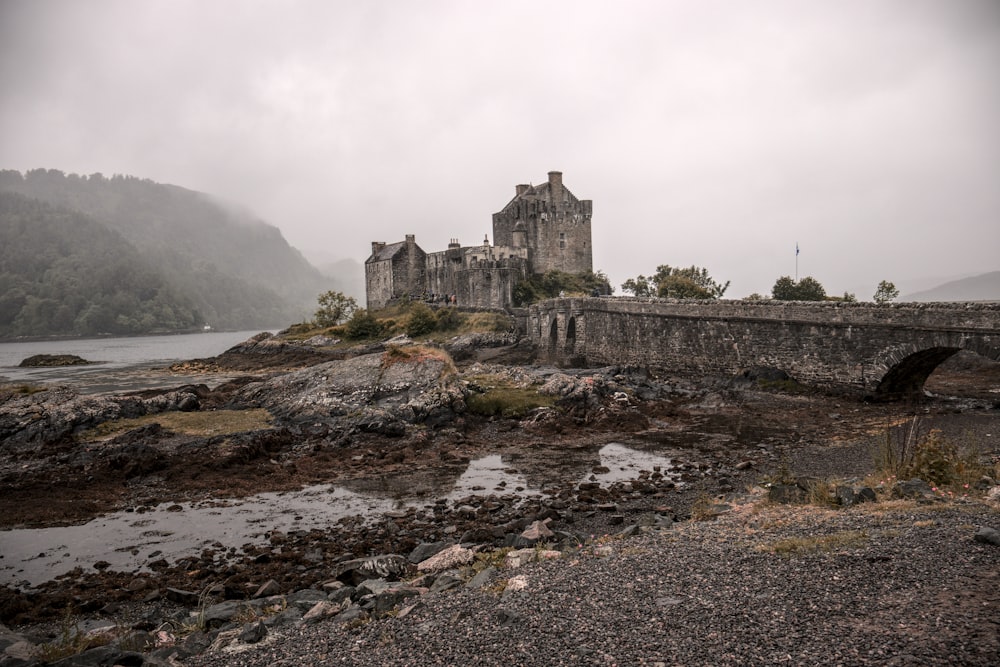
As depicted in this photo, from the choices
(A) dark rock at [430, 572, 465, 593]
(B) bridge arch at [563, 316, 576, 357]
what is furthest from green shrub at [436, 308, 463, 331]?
(A) dark rock at [430, 572, 465, 593]

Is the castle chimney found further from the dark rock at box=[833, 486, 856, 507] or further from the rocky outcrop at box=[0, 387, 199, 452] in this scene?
the dark rock at box=[833, 486, 856, 507]

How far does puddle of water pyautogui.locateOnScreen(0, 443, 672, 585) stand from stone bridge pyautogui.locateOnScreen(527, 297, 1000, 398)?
12.7 m

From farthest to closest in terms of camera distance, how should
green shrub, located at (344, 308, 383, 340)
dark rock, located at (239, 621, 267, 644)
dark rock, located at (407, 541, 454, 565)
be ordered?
green shrub, located at (344, 308, 383, 340) < dark rock, located at (407, 541, 454, 565) < dark rock, located at (239, 621, 267, 644)

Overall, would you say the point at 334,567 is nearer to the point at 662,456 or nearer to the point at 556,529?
the point at 556,529

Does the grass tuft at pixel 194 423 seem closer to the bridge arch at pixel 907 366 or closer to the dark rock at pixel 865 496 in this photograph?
the dark rock at pixel 865 496

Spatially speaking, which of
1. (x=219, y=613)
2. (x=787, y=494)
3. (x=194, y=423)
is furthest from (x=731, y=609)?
(x=194, y=423)

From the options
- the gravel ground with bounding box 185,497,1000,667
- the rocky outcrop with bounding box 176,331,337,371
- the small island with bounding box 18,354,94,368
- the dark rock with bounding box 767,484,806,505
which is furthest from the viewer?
the small island with bounding box 18,354,94,368

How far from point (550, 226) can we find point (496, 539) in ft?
180

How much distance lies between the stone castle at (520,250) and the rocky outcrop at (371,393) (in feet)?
101

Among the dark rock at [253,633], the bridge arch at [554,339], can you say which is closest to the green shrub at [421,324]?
the bridge arch at [554,339]

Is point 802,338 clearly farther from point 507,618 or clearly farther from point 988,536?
point 507,618

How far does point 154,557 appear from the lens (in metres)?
13.8

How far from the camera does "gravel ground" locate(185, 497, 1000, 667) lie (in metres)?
6.55

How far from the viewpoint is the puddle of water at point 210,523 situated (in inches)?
545
